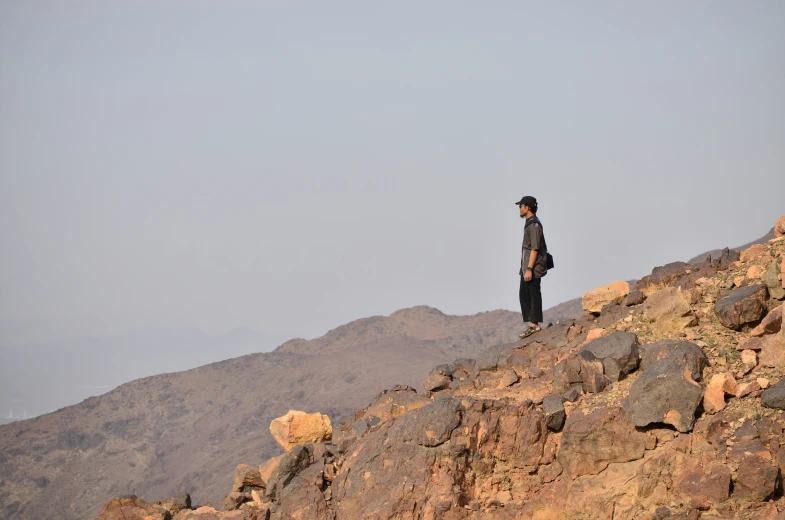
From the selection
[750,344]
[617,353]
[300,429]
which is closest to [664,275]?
[617,353]

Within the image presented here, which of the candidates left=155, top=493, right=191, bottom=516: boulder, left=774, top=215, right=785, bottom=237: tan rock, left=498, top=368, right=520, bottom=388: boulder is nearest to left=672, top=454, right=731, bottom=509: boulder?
left=498, top=368, right=520, bottom=388: boulder

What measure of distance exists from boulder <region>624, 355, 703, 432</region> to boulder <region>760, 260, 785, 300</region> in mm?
1662

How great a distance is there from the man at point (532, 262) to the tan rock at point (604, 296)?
0.75 m

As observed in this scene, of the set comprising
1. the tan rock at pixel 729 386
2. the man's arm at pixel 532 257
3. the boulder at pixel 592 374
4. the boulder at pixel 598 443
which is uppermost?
the man's arm at pixel 532 257

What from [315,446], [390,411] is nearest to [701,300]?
[390,411]

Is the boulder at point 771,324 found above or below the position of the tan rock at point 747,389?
above

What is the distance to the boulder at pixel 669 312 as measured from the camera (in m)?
9.17

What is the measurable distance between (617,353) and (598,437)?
114 cm

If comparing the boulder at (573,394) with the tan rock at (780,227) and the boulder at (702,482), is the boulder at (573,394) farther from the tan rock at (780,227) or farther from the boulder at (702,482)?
the tan rock at (780,227)

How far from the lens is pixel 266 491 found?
29.9ft

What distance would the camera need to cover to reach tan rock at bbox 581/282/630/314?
35.9 feet

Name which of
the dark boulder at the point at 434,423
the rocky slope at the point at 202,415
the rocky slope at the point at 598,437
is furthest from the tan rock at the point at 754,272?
the rocky slope at the point at 202,415

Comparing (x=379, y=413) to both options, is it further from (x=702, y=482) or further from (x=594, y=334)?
(x=702, y=482)

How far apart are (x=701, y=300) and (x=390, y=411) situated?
380cm
